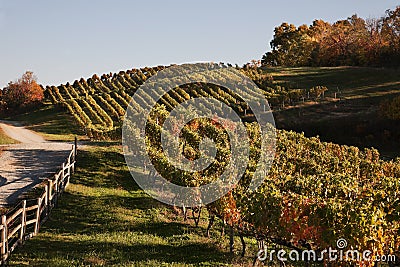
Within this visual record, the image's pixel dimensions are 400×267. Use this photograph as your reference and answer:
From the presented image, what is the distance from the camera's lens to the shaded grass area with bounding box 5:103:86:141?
46341 mm

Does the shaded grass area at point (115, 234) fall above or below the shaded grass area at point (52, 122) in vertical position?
below

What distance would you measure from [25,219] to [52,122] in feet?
141

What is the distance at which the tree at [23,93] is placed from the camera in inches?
2800

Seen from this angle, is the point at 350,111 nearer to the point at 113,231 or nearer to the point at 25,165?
the point at 25,165

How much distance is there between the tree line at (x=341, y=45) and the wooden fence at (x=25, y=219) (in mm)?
62401

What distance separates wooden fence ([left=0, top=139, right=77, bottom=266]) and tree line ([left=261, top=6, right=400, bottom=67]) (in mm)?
62401

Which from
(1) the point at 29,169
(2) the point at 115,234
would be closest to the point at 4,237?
(2) the point at 115,234

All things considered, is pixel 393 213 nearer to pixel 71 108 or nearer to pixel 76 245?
pixel 76 245

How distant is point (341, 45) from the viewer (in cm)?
7838

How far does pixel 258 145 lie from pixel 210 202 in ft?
34.1

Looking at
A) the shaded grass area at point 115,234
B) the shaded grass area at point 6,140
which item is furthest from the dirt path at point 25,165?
the shaded grass area at point 6,140

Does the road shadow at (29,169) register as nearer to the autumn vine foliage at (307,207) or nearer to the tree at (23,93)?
the autumn vine foliage at (307,207)

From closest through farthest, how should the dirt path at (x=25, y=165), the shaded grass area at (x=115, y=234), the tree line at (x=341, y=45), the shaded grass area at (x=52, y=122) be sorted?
the shaded grass area at (x=115, y=234) < the dirt path at (x=25, y=165) < the shaded grass area at (x=52, y=122) < the tree line at (x=341, y=45)

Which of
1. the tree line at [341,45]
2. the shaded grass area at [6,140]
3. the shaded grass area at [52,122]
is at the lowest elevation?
the shaded grass area at [6,140]
